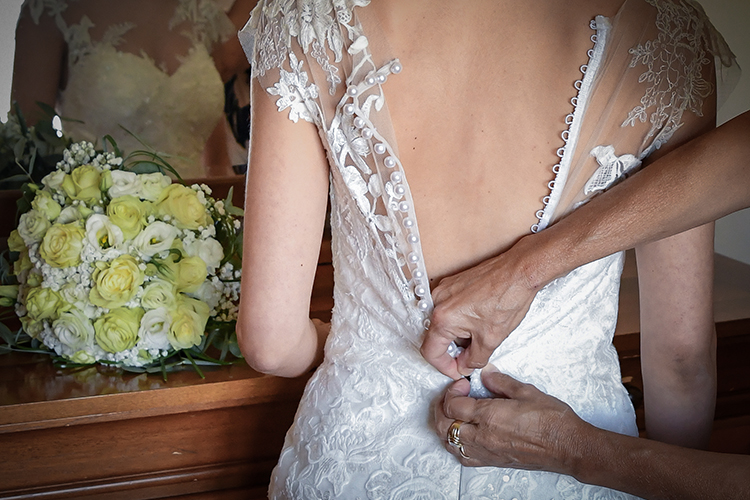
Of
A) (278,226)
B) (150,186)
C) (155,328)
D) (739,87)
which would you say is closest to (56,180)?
(150,186)

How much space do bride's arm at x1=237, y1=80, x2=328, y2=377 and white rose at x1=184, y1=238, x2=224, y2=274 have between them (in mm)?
579

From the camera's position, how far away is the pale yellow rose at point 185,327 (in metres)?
1.52

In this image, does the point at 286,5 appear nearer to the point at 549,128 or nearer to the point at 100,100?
the point at 549,128

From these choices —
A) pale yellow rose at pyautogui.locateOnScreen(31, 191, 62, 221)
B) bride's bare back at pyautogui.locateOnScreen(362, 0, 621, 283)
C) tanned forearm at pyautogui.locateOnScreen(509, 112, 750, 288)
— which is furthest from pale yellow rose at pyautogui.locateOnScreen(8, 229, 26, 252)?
tanned forearm at pyautogui.locateOnScreen(509, 112, 750, 288)

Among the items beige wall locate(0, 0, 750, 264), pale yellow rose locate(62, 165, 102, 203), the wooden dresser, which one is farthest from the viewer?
beige wall locate(0, 0, 750, 264)

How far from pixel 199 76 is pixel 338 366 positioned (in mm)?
1359

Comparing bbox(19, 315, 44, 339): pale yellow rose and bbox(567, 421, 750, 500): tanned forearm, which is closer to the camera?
bbox(567, 421, 750, 500): tanned forearm

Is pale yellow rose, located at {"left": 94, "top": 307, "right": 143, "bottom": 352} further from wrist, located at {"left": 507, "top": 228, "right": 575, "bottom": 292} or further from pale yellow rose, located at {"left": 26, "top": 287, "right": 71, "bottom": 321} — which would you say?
wrist, located at {"left": 507, "top": 228, "right": 575, "bottom": 292}

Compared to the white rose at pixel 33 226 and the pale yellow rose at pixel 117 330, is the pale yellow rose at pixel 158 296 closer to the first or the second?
the pale yellow rose at pixel 117 330

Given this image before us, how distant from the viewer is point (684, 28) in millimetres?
934

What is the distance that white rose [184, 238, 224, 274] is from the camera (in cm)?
162

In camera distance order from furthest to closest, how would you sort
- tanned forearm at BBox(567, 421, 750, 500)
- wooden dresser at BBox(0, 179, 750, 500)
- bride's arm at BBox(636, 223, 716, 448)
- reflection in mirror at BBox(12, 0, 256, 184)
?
reflection in mirror at BBox(12, 0, 256, 184), wooden dresser at BBox(0, 179, 750, 500), bride's arm at BBox(636, 223, 716, 448), tanned forearm at BBox(567, 421, 750, 500)

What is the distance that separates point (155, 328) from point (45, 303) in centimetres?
27

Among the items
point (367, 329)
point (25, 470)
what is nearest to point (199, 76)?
point (25, 470)
